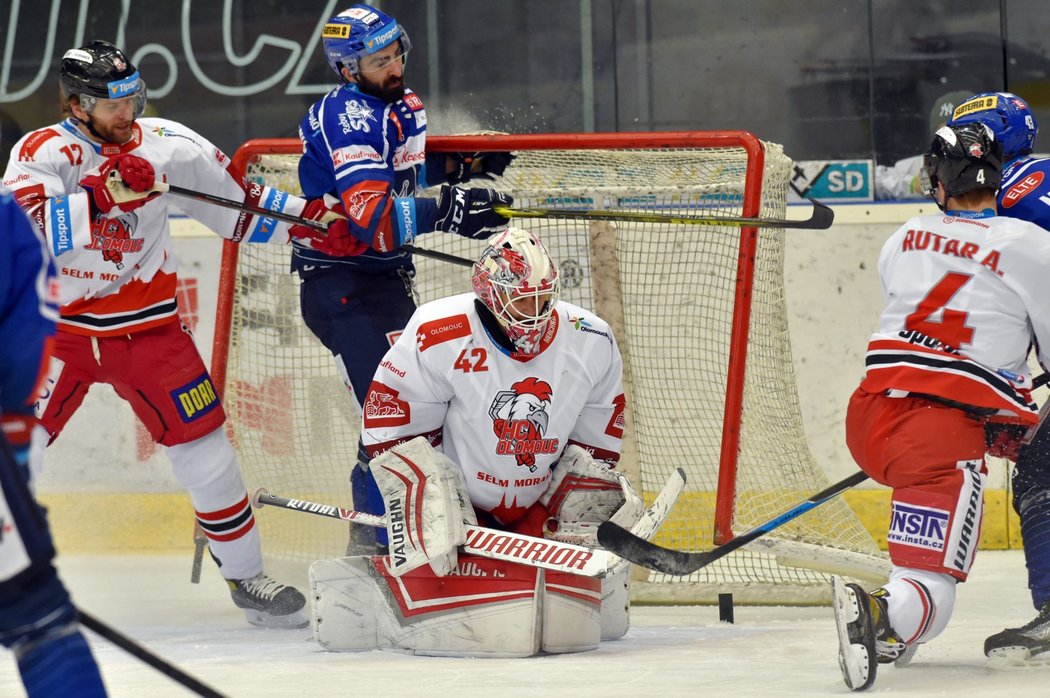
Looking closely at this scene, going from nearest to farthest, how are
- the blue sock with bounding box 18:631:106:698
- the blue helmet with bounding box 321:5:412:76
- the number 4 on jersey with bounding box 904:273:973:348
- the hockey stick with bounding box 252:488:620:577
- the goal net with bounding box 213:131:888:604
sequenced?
1. the blue sock with bounding box 18:631:106:698
2. the number 4 on jersey with bounding box 904:273:973:348
3. the hockey stick with bounding box 252:488:620:577
4. the blue helmet with bounding box 321:5:412:76
5. the goal net with bounding box 213:131:888:604

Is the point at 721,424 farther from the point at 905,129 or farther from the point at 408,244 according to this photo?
the point at 905,129

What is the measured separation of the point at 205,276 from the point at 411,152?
1381 mm

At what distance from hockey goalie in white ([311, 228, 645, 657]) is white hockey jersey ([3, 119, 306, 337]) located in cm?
69

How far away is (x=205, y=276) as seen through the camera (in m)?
5.02

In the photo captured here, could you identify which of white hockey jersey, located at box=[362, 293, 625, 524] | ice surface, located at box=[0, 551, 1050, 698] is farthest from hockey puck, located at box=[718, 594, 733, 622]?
white hockey jersey, located at box=[362, 293, 625, 524]

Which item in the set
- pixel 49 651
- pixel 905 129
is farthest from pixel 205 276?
pixel 49 651

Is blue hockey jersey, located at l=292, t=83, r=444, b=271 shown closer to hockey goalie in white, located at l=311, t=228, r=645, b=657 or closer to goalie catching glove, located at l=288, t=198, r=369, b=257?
goalie catching glove, located at l=288, t=198, r=369, b=257

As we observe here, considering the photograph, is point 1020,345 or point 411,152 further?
point 411,152

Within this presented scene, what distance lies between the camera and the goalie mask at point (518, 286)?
10.4 feet

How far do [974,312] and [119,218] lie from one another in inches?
74.7

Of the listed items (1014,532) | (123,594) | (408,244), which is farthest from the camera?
(1014,532)

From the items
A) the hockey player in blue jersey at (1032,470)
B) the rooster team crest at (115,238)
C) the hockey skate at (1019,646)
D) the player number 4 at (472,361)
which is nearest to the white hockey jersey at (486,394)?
the player number 4 at (472,361)

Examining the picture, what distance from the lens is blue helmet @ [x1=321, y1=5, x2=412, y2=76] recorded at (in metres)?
3.80

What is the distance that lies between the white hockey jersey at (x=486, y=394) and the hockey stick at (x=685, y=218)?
511 millimetres
